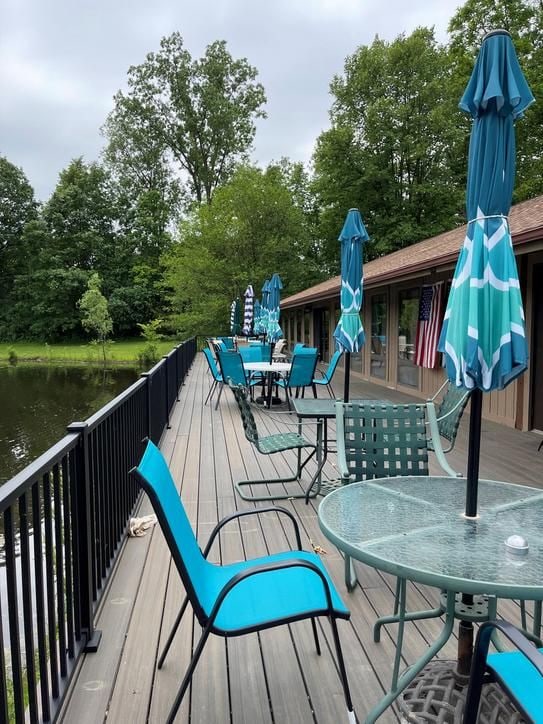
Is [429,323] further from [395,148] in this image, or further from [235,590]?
[395,148]

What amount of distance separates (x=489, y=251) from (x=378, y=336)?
10.3m

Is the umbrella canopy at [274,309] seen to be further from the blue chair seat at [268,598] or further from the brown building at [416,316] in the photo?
the blue chair seat at [268,598]

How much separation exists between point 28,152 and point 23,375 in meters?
29.2

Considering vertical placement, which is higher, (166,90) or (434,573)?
(166,90)

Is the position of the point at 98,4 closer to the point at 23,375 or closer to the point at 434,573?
the point at 23,375

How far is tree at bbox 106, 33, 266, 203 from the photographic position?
105 feet

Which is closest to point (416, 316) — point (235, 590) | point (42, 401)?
point (235, 590)

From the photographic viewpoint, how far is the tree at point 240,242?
75.4 feet

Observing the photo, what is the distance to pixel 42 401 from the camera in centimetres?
1543

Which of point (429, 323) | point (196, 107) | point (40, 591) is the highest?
point (196, 107)

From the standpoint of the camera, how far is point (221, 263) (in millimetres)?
23219

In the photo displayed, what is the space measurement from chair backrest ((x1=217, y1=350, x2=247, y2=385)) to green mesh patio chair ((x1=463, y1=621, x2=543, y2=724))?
6.24 metres

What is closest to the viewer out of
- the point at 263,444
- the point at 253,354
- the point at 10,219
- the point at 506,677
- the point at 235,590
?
the point at 506,677

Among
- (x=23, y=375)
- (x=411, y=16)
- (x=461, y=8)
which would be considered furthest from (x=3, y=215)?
(x=461, y=8)
